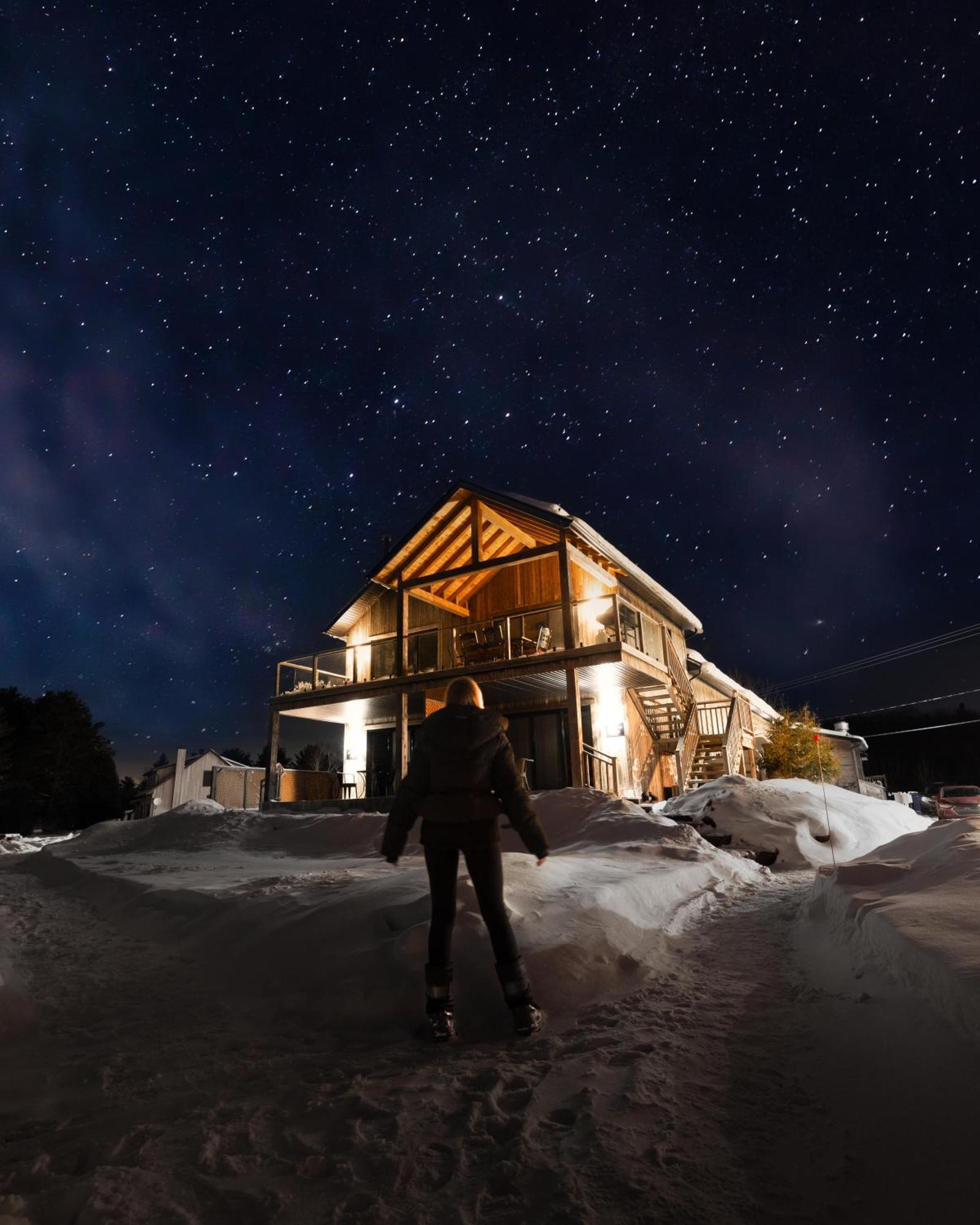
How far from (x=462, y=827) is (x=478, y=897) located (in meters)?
0.35

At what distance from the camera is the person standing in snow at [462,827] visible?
3.21 metres

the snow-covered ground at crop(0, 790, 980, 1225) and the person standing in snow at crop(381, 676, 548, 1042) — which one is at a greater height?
the person standing in snow at crop(381, 676, 548, 1042)

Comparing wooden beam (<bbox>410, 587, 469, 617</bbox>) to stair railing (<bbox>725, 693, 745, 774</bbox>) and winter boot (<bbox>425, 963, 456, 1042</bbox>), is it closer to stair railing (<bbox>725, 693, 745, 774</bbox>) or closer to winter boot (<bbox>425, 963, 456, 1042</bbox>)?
stair railing (<bbox>725, 693, 745, 774</bbox>)

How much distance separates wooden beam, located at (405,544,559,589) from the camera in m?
15.4

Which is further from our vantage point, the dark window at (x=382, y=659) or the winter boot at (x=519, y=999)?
the dark window at (x=382, y=659)

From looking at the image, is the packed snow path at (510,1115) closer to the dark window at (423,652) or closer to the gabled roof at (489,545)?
the gabled roof at (489,545)

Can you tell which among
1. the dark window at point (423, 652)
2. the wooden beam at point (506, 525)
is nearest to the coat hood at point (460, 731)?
the wooden beam at point (506, 525)

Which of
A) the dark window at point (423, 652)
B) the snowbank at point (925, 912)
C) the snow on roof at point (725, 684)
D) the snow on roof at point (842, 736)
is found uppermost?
the dark window at point (423, 652)

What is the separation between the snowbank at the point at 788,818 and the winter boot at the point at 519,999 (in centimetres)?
718

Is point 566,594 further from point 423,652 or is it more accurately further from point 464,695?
point 464,695

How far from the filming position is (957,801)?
22125mm

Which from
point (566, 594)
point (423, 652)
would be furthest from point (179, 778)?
point (566, 594)

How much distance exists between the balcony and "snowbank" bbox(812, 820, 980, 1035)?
29.8 ft

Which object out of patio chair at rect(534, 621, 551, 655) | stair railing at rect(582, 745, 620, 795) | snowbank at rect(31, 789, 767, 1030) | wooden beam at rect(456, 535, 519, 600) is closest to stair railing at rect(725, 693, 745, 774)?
stair railing at rect(582, 745, 620, 795)
